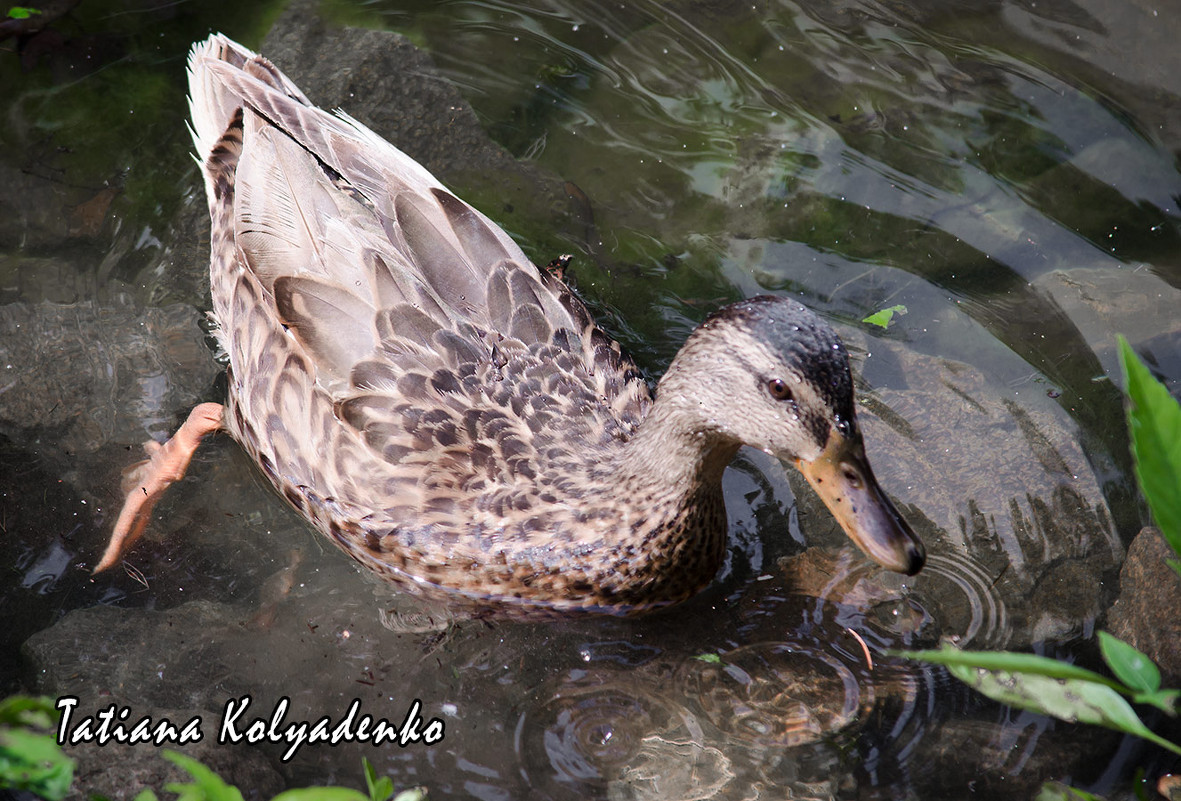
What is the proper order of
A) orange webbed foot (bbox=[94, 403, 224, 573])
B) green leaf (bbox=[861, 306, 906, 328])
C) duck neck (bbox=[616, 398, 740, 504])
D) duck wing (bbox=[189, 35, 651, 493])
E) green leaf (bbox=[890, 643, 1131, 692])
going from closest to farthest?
green leaf (bbox=[890, 643, 1131, 692]), duck neck (bbox=[616, 398, 740, 504]), duck wing (bbox=[189, 35, 651, 493]), orange webbed foot (bbox=[94, 403, 224, 573]), green leaf (bbox=[861, 306, 906, 328])

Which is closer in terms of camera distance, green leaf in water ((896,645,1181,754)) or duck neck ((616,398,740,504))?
green leaf in water ((896,645,1181,754))

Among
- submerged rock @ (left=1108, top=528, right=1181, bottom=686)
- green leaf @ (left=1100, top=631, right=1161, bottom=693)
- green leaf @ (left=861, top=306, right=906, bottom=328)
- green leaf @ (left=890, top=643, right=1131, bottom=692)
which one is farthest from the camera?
green leaf @ (left=861, top=306, right=906, bottom=328)

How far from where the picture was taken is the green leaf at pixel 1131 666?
6.84ft

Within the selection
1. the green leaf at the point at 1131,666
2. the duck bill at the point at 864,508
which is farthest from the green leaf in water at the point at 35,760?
the green leaf at the point at 1131,666

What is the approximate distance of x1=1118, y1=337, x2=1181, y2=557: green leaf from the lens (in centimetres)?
204

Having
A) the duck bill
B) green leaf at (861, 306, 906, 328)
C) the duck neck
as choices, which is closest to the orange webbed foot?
the duck neck

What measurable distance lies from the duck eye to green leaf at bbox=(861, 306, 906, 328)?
1740 mm

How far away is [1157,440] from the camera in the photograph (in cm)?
206

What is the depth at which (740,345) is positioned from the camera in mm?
2924

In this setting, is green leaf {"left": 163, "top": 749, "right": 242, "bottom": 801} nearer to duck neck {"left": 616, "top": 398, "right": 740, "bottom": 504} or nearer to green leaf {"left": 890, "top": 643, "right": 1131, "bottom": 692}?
green leaf {"left": 890, "top": 643, "right": 1131, "bottom": 692}

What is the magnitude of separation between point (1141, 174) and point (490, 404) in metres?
3.23

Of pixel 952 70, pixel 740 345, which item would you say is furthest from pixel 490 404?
pixel 952 70
